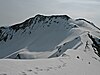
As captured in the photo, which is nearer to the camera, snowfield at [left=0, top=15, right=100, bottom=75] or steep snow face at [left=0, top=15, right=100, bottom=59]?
snowfield at [left=0, top=15, right=100, bottom=75]

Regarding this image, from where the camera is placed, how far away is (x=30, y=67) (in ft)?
51.9

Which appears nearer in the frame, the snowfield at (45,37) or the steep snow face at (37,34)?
the snowfield at (45,37)

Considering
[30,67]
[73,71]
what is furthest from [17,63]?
[73,71]

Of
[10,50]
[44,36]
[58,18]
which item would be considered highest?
[58,18]

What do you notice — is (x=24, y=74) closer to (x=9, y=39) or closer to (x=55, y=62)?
(x=55, y=62)

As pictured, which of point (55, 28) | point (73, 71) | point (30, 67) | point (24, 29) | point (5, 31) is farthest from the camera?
point (5, 31)

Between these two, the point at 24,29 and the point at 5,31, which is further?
the point at 5,31

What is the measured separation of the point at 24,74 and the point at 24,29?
132 meters

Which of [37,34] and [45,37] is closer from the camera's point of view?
[45,37]

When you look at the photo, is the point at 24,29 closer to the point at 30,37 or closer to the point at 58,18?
the point at 30,37

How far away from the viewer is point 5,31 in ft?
523

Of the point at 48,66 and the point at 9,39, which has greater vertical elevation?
the point at 48,66

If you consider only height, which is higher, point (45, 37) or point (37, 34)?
point (37, 34)

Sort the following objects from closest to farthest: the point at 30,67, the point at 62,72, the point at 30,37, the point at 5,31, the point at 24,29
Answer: the point at 30,67
the point at 62,72
the point at 30,37
the point at 24,29
the point at 5,31
